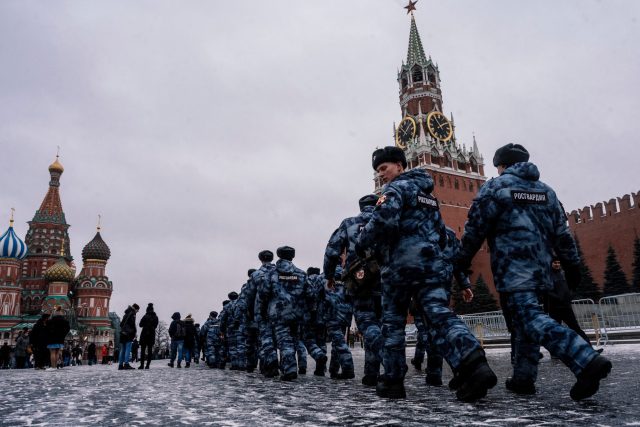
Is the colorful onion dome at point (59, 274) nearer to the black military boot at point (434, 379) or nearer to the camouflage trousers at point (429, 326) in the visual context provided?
the black military boot at point (434, 379)

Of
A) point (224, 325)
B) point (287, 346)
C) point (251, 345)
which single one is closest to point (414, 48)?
point (224, 325)

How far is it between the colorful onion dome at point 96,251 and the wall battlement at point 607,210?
69.3 m

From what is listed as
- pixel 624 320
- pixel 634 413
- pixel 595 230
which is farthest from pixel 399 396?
pixel 595 230

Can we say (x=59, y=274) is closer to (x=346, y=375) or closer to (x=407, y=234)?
(x=346, y=375)

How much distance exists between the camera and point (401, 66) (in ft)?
281

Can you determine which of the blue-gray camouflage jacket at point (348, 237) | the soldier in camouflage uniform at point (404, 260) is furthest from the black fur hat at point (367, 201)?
the soldier in camouflage uniform at point (404, 260)

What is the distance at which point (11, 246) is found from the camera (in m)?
60.9

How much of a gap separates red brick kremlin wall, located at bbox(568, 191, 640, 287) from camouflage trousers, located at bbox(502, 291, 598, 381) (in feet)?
168

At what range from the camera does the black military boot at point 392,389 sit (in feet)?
12.0

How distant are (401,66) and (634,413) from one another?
8951 cm

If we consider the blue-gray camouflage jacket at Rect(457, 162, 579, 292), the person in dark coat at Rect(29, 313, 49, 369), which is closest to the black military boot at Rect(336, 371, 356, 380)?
the blue-gray camouflage jacket at Rect(457, 162, 579, 292)

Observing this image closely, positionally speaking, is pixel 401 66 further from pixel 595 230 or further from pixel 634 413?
pixel 634 413

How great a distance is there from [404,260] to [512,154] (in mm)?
1516

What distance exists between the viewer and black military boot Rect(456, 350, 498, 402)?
3.04m
